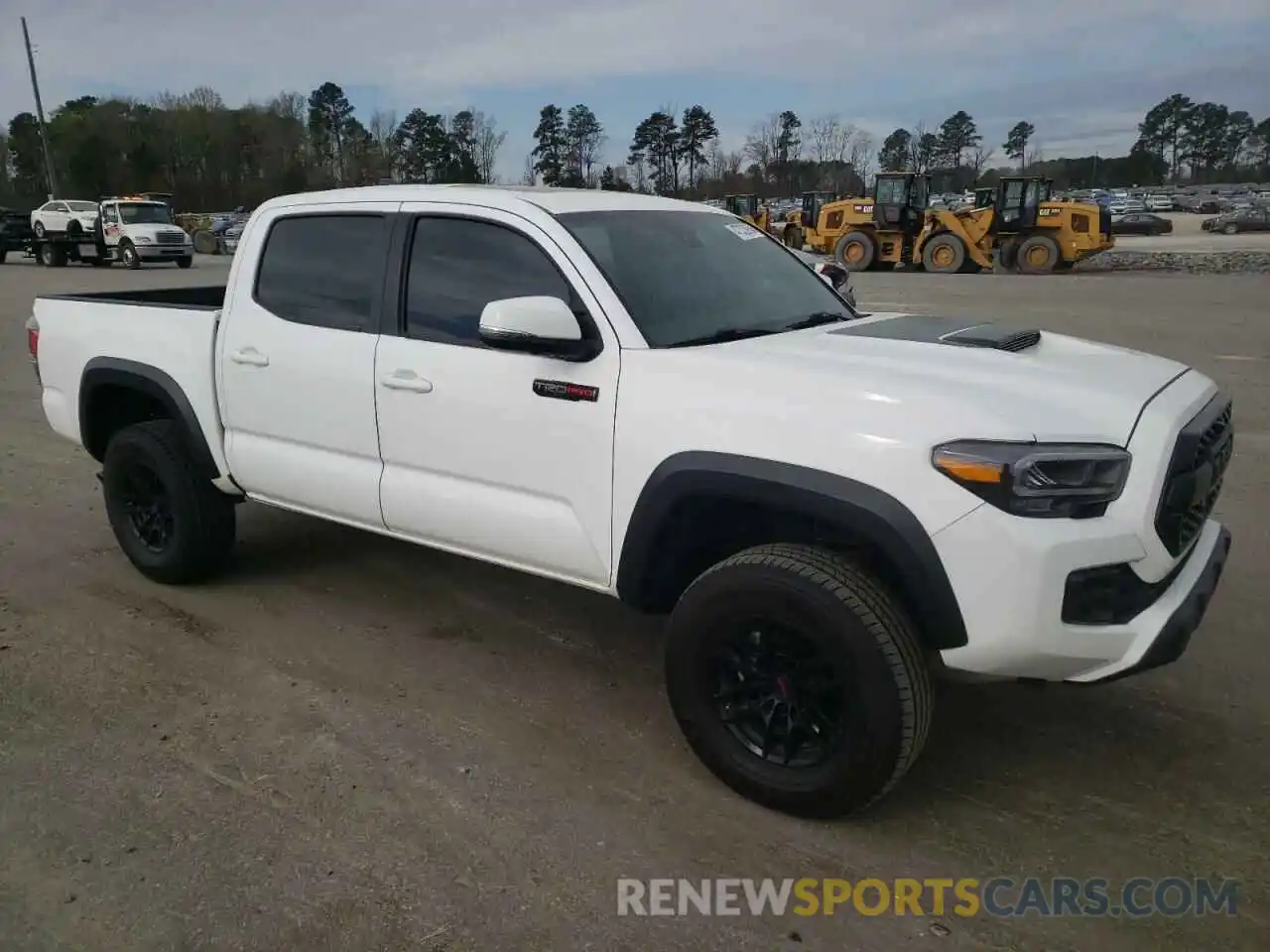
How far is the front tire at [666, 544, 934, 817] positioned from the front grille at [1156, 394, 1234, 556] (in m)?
0.76

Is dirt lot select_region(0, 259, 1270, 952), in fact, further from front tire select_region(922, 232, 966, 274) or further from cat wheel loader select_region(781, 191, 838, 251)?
cat wheel loader select_region(781, 191, 838, 251)

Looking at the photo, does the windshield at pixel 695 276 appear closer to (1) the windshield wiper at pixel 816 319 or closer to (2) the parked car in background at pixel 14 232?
(1) the windshield wiper at pixel 816 319

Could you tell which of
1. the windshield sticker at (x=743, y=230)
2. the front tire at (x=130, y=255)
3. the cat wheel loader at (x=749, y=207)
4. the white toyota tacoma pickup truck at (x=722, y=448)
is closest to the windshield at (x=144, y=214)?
the front tire at (x=130, y=255)

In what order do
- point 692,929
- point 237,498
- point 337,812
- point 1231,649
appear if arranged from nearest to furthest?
point 692,929 → point 337,812 → point 1231,649 → point 237,498

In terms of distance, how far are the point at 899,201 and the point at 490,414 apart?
26910 mm

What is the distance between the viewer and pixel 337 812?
3139mm

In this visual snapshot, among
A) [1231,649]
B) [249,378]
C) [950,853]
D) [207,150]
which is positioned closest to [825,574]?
[950,853]

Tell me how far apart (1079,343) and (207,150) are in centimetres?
8697

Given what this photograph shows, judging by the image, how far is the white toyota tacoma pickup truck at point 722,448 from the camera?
272 centimetres

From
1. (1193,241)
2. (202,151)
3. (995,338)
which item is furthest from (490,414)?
(202,151)

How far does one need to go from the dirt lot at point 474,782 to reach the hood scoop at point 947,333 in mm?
766

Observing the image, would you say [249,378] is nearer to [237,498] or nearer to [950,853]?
[237,498]

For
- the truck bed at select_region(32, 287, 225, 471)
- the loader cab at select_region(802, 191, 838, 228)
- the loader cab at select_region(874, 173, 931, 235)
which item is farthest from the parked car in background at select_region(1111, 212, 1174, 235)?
the truck bed at select_region(32, 287, 225, 471)

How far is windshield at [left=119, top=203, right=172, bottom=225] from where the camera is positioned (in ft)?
96.3
